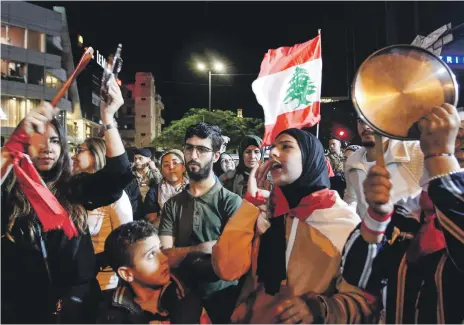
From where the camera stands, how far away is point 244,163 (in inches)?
229

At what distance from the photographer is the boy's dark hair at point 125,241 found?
3105mm

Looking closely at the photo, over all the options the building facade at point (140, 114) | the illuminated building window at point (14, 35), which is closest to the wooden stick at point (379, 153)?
the illuminated building window at point (14, 35)

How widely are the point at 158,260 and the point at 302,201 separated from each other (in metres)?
1.11

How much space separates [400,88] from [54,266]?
229 centimetres

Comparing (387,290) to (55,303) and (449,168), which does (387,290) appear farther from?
(55,303)

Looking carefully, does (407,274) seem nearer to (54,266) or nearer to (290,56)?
(54,266)

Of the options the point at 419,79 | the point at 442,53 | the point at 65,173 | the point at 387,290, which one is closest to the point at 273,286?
the point at 387,290

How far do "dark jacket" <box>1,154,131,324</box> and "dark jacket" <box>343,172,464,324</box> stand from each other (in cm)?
154

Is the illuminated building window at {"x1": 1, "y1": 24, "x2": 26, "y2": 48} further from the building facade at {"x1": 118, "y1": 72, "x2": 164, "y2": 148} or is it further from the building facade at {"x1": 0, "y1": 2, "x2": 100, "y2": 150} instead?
the building facade at {"x1": 118, "y1": 72, "x2": 164, "y2": 148}

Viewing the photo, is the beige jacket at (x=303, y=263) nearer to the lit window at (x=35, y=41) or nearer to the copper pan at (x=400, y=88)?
the copper pan at (x=400, y=88)

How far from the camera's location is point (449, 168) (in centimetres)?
192

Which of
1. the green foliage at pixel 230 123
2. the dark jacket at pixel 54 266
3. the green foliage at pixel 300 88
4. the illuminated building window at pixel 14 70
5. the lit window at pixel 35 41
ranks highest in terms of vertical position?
the lit window at pixel 35 41

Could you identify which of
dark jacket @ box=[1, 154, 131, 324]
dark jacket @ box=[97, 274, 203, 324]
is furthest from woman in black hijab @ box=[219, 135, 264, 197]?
dark jacket @ box=[1, 154, 131, 324]

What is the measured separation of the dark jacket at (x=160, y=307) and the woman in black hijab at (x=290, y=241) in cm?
47
